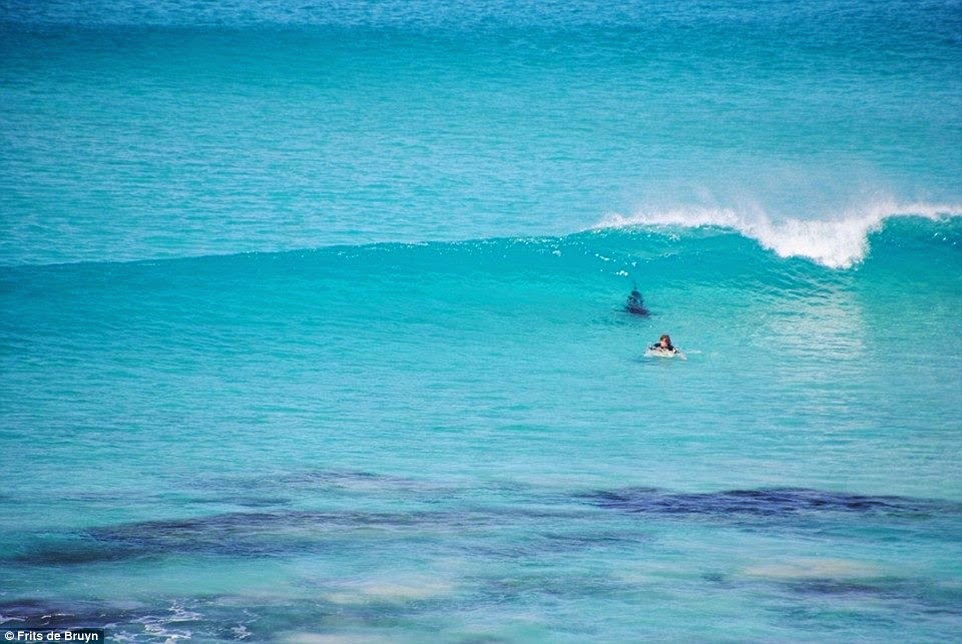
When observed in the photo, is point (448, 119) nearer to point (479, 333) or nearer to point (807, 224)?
point (807, 224)

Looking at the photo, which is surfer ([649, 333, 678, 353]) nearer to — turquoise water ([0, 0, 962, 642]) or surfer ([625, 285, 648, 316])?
turquoise water ([0, 0, 962, 642])

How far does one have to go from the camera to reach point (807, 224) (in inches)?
907

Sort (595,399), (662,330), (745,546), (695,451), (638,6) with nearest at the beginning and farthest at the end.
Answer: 1. (745,546)
2. (695,451)
3. (595,399)
4. (662,330)
5. (638,6)

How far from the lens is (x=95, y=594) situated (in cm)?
660

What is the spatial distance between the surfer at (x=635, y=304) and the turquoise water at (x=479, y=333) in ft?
0.83

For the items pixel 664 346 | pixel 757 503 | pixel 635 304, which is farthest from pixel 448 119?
pixel 757 503

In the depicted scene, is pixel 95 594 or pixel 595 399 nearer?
pixel 95 594

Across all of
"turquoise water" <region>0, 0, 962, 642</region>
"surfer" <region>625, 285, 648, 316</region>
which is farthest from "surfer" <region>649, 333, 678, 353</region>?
"surfer" <region>625, 285, 648, 316</region>

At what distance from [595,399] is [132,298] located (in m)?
8.31

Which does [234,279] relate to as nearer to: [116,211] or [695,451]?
[116,211]

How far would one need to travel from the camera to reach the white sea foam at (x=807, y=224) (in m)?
21.7

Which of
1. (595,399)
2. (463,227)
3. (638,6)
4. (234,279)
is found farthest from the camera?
(638,6)

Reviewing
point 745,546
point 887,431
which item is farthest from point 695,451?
point 745,546

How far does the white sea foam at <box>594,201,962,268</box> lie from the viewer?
21703 mm
